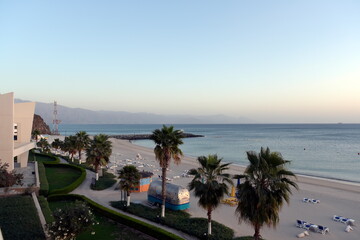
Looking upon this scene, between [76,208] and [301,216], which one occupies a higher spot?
[76,208]

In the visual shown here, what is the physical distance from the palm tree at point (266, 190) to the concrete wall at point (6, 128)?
29209mm

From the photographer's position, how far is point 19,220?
61.2 ft

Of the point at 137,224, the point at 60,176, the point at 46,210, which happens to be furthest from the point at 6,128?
the point at 137,224

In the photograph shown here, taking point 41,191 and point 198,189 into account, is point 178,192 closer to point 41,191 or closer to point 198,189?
point 198,189

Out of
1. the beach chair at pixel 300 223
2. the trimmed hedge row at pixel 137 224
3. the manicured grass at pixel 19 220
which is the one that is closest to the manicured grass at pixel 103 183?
the trimmed hedge row at pixel 137 224

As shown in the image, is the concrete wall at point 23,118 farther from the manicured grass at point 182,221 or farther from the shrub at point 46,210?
the manicured grass at point 182,221

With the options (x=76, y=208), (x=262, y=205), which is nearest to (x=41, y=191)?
(x=76, y=208)

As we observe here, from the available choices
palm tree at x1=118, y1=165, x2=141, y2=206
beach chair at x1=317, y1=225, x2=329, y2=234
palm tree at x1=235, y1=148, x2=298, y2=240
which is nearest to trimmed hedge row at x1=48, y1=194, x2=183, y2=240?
palm tree at x1=118, y1=165, x2=141, y2=206

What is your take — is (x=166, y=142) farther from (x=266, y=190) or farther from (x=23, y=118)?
(x=23, y=118)

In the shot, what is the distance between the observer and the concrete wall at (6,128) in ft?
104

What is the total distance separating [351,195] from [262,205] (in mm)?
28753

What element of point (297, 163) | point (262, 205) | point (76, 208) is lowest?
point (297, 163)

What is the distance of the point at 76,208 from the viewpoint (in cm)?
1642

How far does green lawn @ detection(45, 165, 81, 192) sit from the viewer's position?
3371cm
